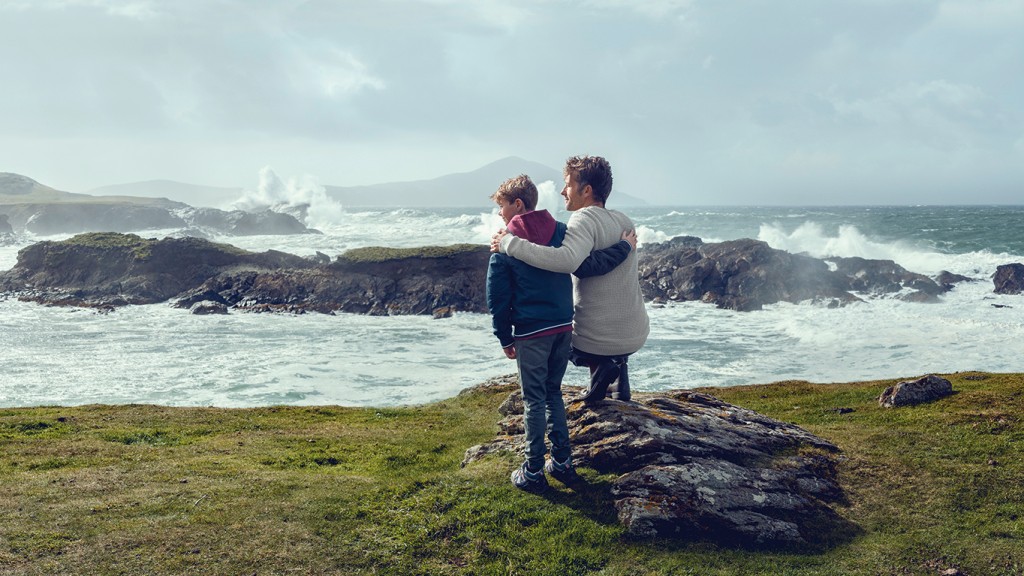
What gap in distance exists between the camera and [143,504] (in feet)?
30.7

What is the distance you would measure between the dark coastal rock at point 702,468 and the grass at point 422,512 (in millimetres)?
293

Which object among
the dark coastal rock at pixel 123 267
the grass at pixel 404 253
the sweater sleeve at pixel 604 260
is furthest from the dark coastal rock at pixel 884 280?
the sweater sleeve at pixel 604 260

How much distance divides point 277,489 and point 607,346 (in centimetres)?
582

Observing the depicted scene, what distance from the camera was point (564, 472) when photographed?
30.8 ft

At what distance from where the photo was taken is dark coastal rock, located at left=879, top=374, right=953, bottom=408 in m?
16.5

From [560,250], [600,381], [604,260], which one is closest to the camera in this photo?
[560,250]

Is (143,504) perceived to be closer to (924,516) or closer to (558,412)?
(558,412)

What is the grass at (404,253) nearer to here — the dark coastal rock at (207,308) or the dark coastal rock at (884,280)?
the dark coastal rock at (207,308)

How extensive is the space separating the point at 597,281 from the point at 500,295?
159cm

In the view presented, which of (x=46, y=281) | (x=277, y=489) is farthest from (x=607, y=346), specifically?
(x=46, y=281)

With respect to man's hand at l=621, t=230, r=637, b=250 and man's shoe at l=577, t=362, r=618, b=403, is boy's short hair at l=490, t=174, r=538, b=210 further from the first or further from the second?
man's shoe at l=577, t=362, r=618, b=403

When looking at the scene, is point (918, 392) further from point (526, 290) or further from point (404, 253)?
point (404, 253)

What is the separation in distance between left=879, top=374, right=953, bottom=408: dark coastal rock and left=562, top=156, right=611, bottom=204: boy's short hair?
1247 centimetres

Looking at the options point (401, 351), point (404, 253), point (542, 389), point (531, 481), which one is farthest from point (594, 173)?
point (404, 253)
